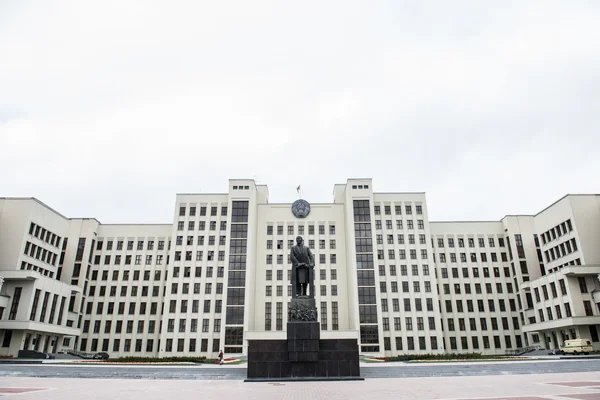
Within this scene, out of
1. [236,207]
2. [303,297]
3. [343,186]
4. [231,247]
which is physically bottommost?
[303,297]

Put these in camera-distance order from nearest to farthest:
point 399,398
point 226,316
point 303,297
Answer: point 399,398 → point 303,297 → point 226,316

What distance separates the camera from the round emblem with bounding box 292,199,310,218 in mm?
69562

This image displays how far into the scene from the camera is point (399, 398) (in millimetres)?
12133

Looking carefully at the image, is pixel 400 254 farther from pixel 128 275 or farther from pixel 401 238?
pixel 128 275

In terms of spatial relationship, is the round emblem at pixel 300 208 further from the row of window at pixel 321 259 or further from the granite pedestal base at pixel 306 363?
the granite pedestal base at pixel 306 363

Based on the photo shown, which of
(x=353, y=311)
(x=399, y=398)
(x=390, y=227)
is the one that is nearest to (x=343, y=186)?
(x=390, y=227)

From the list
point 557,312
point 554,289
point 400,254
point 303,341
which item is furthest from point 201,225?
point 557,312

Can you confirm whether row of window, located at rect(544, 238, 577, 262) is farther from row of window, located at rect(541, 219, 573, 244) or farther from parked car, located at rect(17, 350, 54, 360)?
parked car, located at rect(17, 350, 54, 360)

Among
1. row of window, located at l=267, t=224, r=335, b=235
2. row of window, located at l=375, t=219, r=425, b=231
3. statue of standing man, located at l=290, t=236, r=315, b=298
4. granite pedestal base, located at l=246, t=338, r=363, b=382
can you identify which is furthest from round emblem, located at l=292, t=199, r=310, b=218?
granite pedestal base, located at l=246, t=338, r=363, b=382

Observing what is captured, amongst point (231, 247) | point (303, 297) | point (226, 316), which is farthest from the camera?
point (231, 247)

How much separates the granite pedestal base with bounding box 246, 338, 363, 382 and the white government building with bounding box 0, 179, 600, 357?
37.6 meters

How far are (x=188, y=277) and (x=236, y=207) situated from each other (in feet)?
47.4

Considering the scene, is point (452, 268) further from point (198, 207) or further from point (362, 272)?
point (198, 207)

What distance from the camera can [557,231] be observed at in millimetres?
59281
